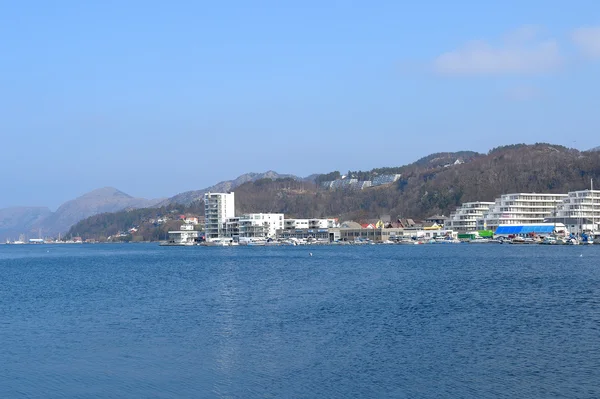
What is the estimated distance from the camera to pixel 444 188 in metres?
138

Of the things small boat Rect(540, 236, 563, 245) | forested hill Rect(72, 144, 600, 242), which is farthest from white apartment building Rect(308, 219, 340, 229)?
small boat Rect(540, 236, 563, 245)

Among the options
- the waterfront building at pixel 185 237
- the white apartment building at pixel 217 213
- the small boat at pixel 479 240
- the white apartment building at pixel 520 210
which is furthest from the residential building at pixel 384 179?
the small boat at pixel 479 240

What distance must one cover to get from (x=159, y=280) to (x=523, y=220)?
72.6 meters

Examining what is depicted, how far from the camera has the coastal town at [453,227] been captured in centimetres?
8869

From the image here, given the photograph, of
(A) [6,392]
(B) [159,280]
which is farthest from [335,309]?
(B) [159,280]

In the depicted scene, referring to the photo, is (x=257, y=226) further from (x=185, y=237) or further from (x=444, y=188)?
(x=444, y=188)

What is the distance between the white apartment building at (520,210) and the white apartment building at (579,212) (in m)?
3.57

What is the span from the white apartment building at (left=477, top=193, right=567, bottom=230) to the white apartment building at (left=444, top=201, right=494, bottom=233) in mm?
1659

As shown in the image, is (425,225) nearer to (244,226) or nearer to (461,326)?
(244,226)

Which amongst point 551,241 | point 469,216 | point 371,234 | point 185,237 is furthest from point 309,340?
point 185,237

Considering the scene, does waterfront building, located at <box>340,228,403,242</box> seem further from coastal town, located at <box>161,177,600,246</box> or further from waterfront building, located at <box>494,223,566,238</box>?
waterfront building, located at <box>494,223,566,238</box>

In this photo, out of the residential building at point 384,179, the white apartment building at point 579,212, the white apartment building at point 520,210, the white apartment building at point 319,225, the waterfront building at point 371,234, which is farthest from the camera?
the residential building at point 384,179

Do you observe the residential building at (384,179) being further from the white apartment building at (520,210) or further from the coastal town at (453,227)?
the white apartment building at (520,210)

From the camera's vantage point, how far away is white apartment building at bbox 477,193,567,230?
97.4 meters
